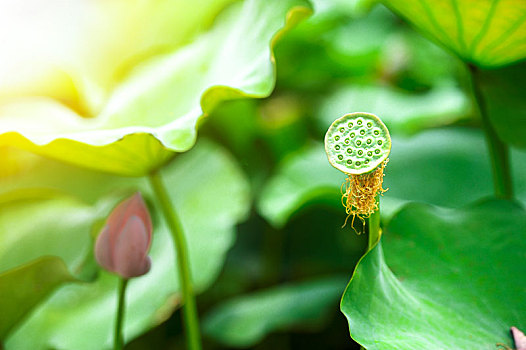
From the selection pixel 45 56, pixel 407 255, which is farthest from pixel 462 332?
pixel 45 56

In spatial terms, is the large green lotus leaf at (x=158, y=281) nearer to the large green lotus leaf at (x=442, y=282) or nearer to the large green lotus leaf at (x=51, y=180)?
the large green lotus leaf at (x=51, y=180)

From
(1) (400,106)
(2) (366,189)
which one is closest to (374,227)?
(2) (366,189)

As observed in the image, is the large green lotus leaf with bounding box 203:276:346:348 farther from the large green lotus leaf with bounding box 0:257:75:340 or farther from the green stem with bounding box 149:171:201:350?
the large green lotus leaf with bounding box 0:257:75:340

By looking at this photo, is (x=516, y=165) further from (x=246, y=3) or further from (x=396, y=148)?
(x=246, y=3)

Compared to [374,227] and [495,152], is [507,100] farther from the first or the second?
[374,227]

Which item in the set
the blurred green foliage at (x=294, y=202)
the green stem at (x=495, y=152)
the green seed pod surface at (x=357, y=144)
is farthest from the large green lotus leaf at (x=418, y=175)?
the green seed pod surface at (x=357, y=144)
